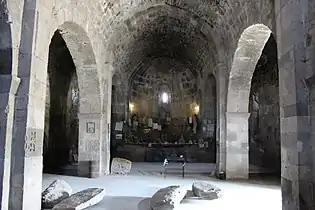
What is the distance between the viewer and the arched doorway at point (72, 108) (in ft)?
23.6

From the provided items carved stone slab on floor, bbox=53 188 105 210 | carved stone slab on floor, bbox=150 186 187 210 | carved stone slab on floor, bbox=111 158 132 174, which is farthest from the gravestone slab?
carved stone slab on floor, bbox=111 158 132 174

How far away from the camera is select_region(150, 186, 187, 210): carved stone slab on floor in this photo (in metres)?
4.49

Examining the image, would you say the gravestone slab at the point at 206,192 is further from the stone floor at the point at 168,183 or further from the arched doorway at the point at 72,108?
the arched doorway at the point at 72,108

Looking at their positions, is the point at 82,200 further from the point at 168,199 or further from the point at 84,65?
the point at 84,65

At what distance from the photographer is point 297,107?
3541 millimetres

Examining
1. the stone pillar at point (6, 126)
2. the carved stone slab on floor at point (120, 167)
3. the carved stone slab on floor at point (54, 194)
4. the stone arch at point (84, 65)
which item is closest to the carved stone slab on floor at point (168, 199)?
the carved stone slab on floor at point (54, 194)

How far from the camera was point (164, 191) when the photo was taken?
16.9ft

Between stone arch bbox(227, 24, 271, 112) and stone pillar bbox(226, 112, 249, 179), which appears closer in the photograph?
stone arch bbox(227, 24, 271, 112)

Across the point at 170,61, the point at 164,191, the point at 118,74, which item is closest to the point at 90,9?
the point at 164,191

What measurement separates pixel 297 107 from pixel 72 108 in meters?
10.9

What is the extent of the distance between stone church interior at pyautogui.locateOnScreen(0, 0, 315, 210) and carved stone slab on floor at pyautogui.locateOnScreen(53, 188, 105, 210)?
22 mm

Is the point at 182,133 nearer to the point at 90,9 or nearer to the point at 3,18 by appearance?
the point at 90,9

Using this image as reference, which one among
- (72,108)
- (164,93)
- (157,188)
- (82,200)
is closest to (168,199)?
(82,200)

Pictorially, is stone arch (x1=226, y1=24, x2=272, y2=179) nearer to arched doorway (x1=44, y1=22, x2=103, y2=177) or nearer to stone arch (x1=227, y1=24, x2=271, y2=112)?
stone arch (x1=227, y1=24, x2=271, y2=112)
